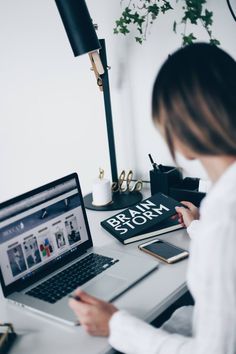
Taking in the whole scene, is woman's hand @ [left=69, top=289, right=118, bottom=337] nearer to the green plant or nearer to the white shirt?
the white shirt

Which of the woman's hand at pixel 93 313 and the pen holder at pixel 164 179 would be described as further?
the pen holder at pixel 164 179

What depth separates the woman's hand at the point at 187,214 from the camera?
1423 millimetres

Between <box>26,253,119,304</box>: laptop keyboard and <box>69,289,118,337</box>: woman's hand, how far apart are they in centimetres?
12

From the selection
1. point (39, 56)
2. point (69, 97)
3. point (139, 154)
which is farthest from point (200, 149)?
point (39, 56)

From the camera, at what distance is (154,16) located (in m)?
1.60

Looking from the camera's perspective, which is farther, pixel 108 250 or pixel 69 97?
pixel 69 97

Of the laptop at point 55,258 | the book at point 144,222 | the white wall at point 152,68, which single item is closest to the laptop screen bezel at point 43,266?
the laptop at point 55,258

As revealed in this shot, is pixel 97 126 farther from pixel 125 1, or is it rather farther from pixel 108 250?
pixel 108 250

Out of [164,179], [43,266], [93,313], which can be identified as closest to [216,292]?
[93,313]

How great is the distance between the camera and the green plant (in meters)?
1.49

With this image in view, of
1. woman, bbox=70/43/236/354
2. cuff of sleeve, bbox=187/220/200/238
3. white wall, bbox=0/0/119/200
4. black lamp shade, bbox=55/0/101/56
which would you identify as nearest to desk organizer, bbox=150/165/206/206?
cuff of sleeve, bbox=187/220/200/238

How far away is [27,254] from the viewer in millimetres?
1157

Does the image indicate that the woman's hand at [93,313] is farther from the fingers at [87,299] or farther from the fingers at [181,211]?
the fingers at [181,211]

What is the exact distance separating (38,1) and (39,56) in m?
0.24
